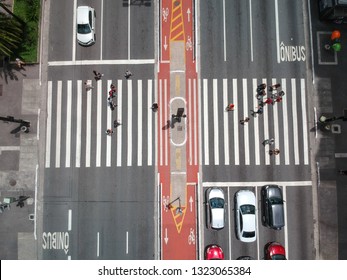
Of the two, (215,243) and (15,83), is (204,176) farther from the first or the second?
(15,83)

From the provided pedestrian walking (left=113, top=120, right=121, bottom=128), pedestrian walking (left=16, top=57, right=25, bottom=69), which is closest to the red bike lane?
→ pedestrian walking (left=113, top=120, right=121, bottom=128)

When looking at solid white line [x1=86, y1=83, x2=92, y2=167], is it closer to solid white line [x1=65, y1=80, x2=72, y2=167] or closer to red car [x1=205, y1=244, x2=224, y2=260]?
solid white line [x1=65, y1=80, x2=72, y2=167]

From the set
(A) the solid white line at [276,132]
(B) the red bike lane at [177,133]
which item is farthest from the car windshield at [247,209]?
(A) the solid white line at [276,132]

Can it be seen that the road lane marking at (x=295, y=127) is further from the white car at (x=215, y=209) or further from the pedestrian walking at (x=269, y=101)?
the white car at (x=215, y=209)

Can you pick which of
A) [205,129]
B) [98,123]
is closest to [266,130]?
[205,129]

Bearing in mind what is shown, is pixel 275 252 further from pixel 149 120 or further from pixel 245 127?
pixel 149 120
